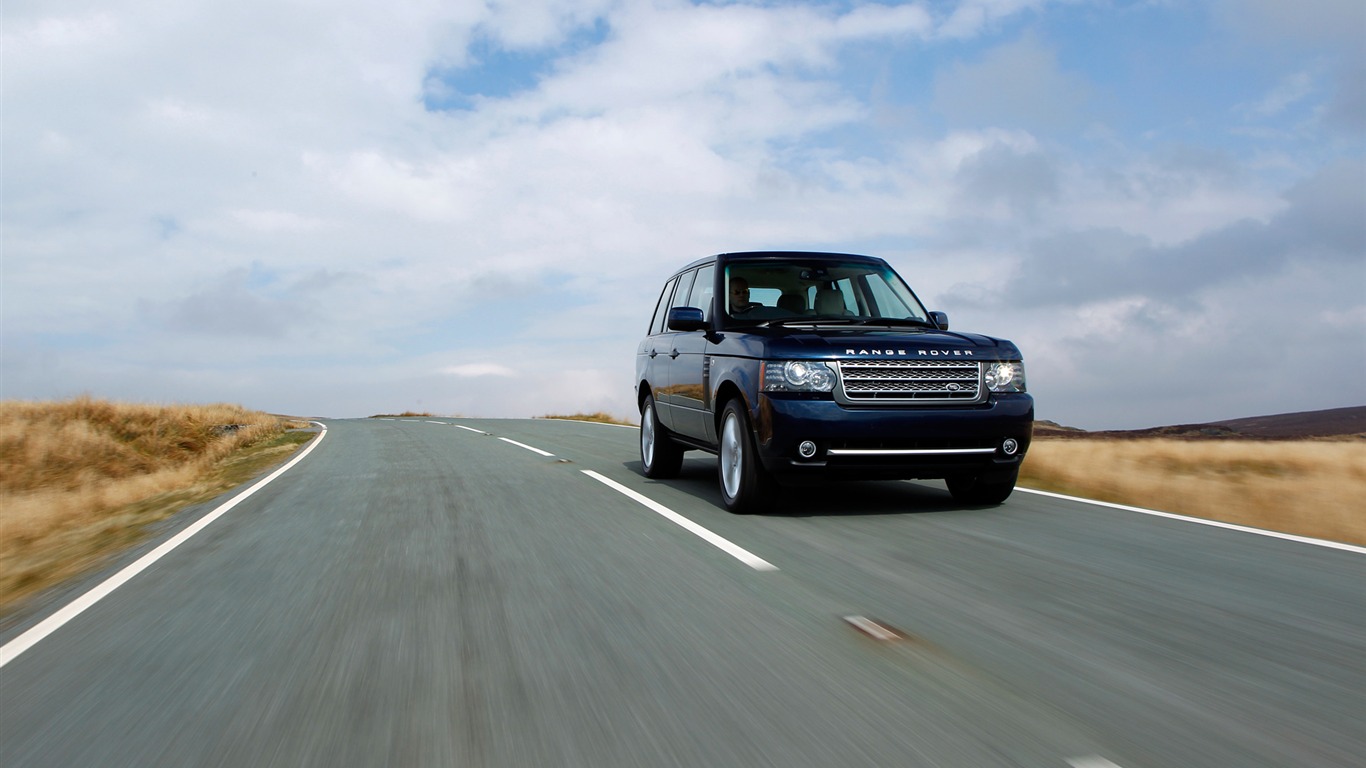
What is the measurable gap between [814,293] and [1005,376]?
2.08m

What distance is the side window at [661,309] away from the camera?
36.1 ft

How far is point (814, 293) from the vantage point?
915 centimetres

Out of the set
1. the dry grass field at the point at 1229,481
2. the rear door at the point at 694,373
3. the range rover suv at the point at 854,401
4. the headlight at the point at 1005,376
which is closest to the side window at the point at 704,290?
the rear door at the point at 694,373

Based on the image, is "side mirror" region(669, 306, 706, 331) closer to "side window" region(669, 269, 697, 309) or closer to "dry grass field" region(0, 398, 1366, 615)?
"side window" region(669, 269, 697, 309)

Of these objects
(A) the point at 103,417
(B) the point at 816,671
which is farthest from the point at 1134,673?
(A) the point at 103,417

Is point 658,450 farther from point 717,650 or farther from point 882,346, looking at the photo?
point 717,650

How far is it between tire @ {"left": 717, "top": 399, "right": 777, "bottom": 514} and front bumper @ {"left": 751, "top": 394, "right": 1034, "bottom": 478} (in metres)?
0.22

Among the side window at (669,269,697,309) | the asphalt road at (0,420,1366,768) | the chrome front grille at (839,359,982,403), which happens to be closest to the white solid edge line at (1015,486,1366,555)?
the asphalt road at (0,420,1366,768)

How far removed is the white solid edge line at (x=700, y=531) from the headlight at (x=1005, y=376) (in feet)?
7.82

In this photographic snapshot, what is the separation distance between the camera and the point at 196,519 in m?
8.70

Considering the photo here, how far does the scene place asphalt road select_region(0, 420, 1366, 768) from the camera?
3035mm

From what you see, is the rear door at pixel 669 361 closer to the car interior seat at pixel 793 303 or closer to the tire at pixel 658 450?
the tire at pixel 658 450

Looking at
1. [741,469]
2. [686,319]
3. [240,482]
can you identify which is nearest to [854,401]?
[741,469]

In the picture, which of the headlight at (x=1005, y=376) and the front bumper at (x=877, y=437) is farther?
the headlight at (x=1005, y=376)
